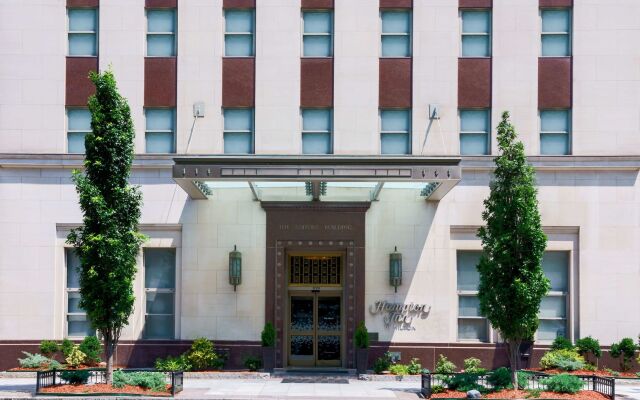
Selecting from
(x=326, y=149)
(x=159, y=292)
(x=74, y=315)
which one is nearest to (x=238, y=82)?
(x=326, y=149)

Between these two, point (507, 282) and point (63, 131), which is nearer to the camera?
point (507, 282)

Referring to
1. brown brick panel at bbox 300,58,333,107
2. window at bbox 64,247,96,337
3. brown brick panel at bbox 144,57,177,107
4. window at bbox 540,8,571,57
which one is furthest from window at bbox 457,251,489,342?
window at bbox 64,247,96,337

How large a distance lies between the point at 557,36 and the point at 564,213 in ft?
20.6

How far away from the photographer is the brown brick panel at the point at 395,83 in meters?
29.6

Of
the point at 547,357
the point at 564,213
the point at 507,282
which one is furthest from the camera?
the point at 564,213

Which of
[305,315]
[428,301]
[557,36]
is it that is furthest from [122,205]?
[557,36]

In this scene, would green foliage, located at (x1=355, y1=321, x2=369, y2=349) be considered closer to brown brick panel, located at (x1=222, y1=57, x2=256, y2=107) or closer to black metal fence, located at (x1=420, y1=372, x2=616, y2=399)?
black metal fence, located at (x1=420, y1=372, x2=616, y2=399)

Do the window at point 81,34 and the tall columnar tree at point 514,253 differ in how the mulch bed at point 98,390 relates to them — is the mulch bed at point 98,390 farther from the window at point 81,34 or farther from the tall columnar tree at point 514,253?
the window at point 81,34

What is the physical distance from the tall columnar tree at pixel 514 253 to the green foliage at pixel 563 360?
419 centimetres

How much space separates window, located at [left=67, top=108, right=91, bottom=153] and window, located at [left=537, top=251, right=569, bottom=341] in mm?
16825

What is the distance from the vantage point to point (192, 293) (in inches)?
1154

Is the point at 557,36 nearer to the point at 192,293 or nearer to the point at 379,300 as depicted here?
the point at 379,300

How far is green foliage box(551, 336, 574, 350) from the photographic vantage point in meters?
28.2

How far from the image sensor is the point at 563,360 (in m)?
26.9
